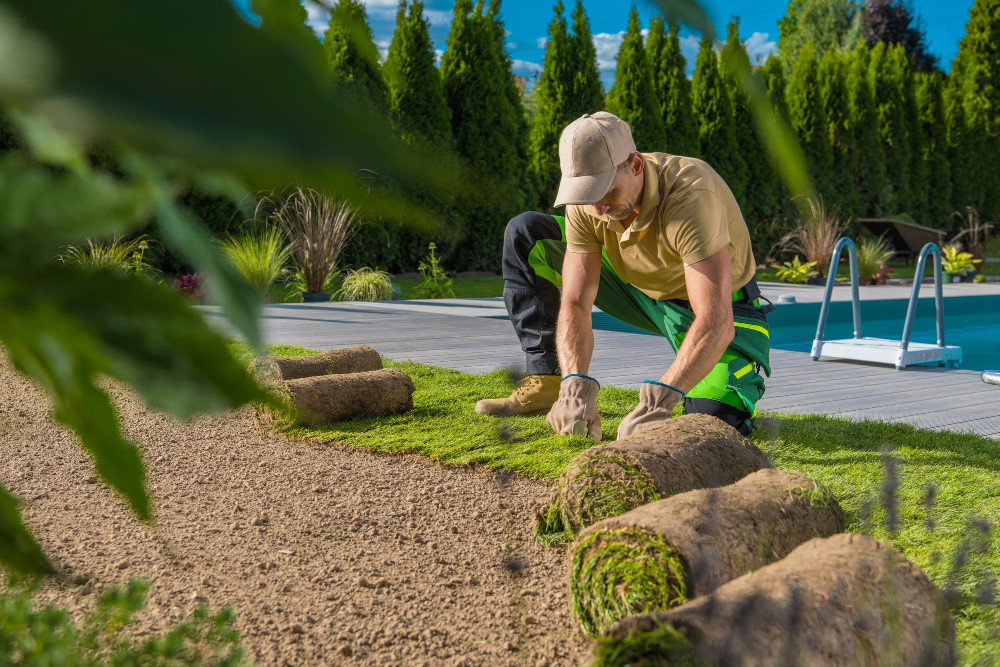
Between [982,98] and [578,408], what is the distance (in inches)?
650

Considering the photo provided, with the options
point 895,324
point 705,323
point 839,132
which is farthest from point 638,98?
point 705,323

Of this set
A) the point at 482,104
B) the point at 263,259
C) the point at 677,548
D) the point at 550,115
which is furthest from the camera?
the point at 550,115

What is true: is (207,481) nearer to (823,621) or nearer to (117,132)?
(823,621)

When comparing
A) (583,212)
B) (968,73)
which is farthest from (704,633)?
(968,73)

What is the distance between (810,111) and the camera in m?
13.3

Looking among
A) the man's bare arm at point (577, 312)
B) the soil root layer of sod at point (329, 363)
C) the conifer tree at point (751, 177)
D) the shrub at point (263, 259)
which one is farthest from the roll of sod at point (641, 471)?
the conifer tree at point (751, 177)

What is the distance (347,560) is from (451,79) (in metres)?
9.15

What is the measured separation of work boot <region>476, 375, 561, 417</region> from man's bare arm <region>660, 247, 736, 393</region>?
38.6 inches

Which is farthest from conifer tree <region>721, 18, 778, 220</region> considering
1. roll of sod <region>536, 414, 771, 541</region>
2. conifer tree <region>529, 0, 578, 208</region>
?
roll of sod <region>536, 414, 771, 541</region>

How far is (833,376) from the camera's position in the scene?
434 cm

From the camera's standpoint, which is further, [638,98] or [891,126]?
[891,126]

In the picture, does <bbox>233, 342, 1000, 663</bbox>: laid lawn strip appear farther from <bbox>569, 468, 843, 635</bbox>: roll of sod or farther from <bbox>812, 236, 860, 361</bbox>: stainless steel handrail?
<bbox>812, 236, 860, 361</bbox>: stainless steel handrail

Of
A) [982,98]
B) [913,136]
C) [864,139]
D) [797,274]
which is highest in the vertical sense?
[982,98]

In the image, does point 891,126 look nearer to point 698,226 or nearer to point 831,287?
point 831,287
